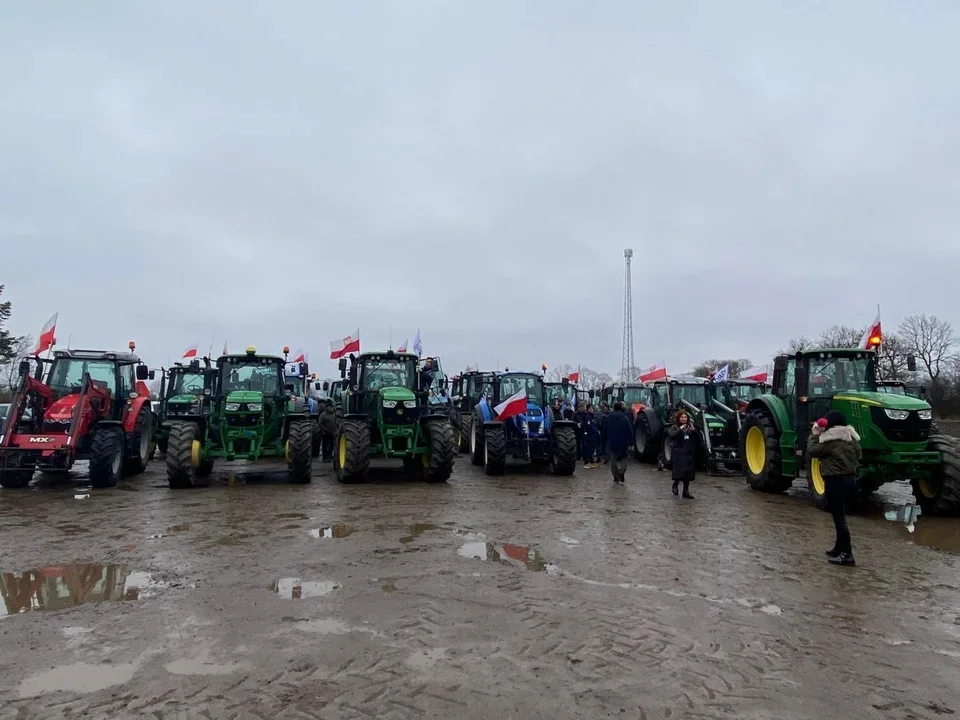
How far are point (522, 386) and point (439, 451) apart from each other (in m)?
3.09

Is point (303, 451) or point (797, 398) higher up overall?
point (797, 398)

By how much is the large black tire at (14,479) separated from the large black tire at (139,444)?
1501mm

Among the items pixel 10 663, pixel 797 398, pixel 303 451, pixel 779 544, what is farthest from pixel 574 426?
pixel 10 663

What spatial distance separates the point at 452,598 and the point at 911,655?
9.94 ft

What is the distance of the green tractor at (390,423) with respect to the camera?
11.0m

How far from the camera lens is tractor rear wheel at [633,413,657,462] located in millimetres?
15273

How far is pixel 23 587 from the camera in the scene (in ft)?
17.3

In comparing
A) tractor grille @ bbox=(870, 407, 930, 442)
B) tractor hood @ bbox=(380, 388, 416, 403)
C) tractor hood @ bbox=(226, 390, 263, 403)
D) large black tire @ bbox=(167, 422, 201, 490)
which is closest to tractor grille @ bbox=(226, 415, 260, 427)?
tractor hood @ bbox=(226, 390, 263, 403)

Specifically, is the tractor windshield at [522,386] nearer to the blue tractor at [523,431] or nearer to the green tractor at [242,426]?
the blue tractor at [523,431]

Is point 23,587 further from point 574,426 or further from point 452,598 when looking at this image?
point 574,426

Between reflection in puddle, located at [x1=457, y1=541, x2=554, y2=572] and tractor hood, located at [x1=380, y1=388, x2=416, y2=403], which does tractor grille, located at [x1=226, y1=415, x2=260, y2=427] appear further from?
reflection in puddle, located at [x1=457, y1=541, x2=554, y2=572]

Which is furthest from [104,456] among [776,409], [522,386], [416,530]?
[776,409]

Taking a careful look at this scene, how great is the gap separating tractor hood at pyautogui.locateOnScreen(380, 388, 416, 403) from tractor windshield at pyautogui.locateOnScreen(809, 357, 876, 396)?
639 centimetres

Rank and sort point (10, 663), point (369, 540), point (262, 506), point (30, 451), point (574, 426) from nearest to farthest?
point (10, 663) → point (369, 540) → point (262, 506) → point (30, 451) → point (574, 426)
